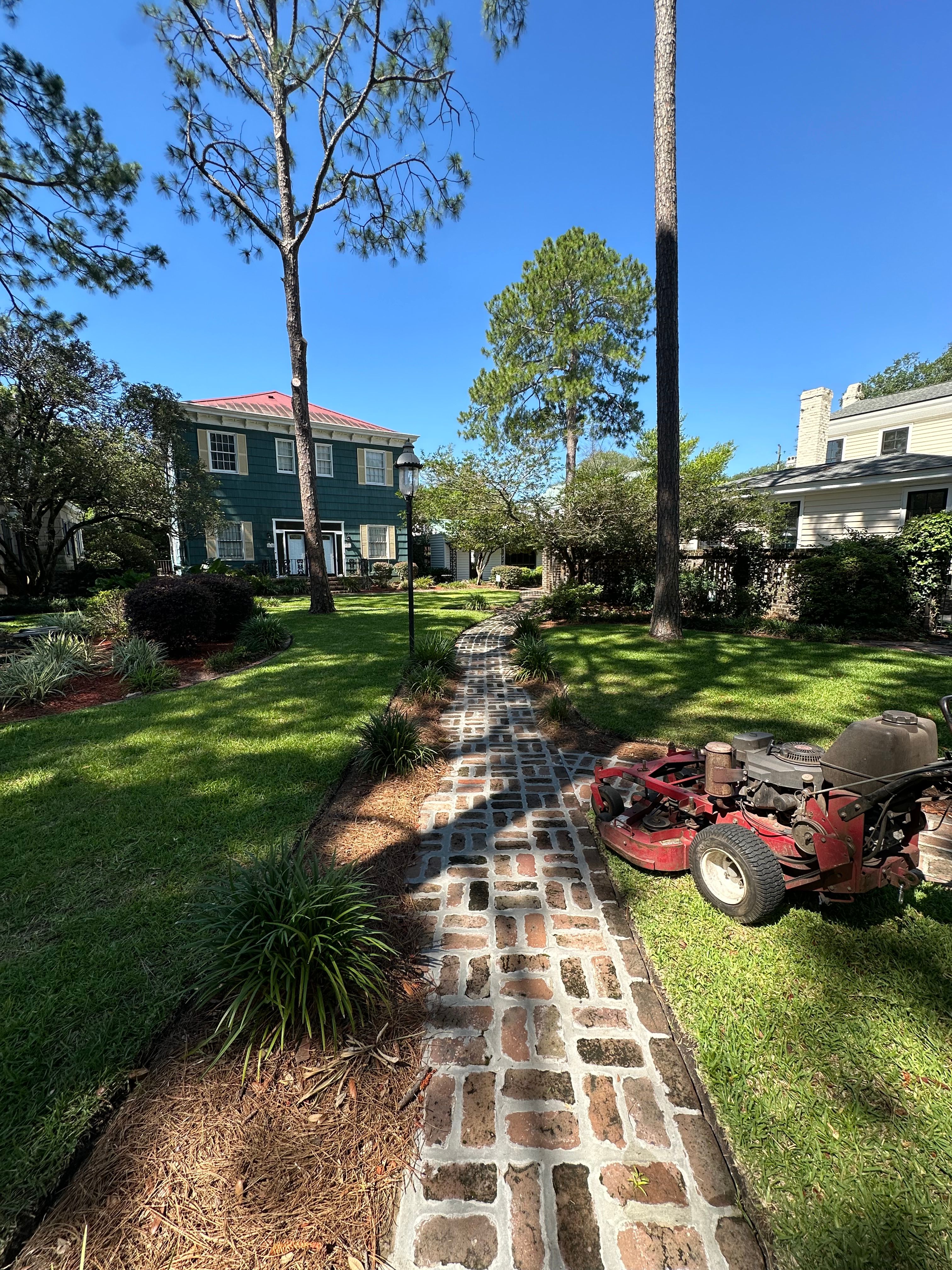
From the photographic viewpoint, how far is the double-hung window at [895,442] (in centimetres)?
1800

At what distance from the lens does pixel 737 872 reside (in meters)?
2.46

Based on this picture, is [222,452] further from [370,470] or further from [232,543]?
[370,470]

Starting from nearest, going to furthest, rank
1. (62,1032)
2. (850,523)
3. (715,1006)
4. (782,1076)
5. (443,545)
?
1. (782,1076)
2. (62,1032)
3. (715,1006)
4. (850,523)
5. (443,545)

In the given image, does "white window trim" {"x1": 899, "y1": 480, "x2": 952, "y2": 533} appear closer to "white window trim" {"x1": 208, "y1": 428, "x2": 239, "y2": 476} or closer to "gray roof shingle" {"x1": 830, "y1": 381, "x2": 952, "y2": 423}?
"gray roof shingle" {"x1": 830, "y1": 381, "x2": 952, "y2": 423}

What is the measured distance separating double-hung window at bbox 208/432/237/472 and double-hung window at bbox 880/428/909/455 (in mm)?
23533

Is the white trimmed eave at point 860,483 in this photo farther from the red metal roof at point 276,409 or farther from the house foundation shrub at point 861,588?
the red metal roof at point 276,409

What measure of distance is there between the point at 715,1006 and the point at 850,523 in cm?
1581

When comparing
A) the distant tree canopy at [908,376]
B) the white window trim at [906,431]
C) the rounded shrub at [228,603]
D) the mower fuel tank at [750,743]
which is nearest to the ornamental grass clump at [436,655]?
the rounded shrub at [228,603]

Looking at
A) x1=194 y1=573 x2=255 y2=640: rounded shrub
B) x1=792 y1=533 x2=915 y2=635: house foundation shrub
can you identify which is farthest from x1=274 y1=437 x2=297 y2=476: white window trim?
x1=792 y1=533 x2=915 y2=635: house foundation shrub

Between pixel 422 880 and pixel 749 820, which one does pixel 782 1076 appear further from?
pixel 422 880

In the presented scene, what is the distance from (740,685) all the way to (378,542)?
18750 millimetres

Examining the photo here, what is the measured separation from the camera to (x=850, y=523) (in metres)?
14.0

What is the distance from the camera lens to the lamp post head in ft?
21.7

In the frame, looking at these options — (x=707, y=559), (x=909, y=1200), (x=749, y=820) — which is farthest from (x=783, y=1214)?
(x=707, y=559)
